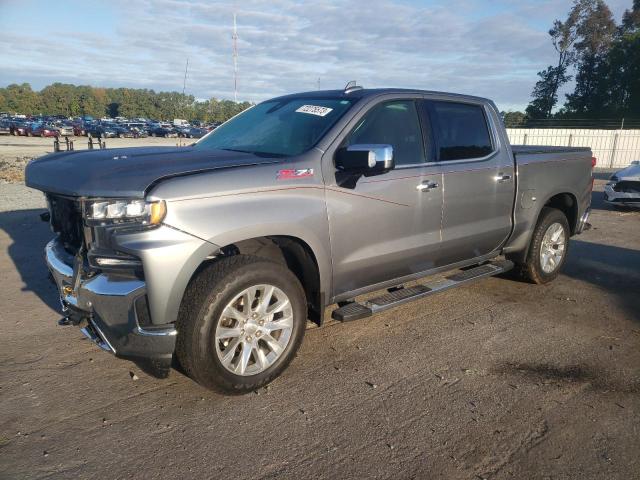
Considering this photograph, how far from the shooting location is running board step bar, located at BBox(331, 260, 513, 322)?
3.75 m

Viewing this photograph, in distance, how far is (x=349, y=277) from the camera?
3.84m

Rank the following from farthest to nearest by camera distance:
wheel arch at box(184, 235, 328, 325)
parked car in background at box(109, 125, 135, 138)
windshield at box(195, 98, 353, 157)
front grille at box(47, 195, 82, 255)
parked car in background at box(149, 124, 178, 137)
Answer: parked car in background at box(149, 124, 178, 137) → parked car in background at box(109, 125, 135, 138) → windshield at box(195, 98, 353, 157) → wheel arch at box(184, 235, 328, 325) → front grille at box(47, 195, 82, 255)

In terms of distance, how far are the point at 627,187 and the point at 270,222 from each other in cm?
1028

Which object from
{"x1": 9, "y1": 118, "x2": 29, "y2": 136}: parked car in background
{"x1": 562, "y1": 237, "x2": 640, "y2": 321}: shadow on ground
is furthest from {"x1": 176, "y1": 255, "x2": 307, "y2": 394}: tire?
{"x1": 9, "y1": 118, "x2": 29, "y2": 136}: parked car in background

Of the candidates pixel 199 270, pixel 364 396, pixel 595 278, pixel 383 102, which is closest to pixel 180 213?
pixel 199 270

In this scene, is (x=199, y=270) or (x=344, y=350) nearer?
(x=199, y=270)

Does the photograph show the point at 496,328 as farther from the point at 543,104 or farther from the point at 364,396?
the point at 543,104

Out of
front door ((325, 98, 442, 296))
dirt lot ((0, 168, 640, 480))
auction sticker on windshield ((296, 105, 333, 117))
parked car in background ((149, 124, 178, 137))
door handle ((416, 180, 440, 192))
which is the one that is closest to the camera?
dirt lot ((0, 168, 640, 480))

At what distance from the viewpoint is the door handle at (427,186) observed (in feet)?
13.6

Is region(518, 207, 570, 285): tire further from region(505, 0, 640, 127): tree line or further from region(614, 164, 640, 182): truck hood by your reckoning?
region(505, 0, 640, 127): tree line

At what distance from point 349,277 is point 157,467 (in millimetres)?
1815

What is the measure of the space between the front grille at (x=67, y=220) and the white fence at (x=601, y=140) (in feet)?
78.1

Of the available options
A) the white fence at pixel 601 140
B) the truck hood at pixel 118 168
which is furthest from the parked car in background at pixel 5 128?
the truck hood at pixel 118 168

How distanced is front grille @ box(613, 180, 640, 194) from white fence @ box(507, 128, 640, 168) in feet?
46.1
